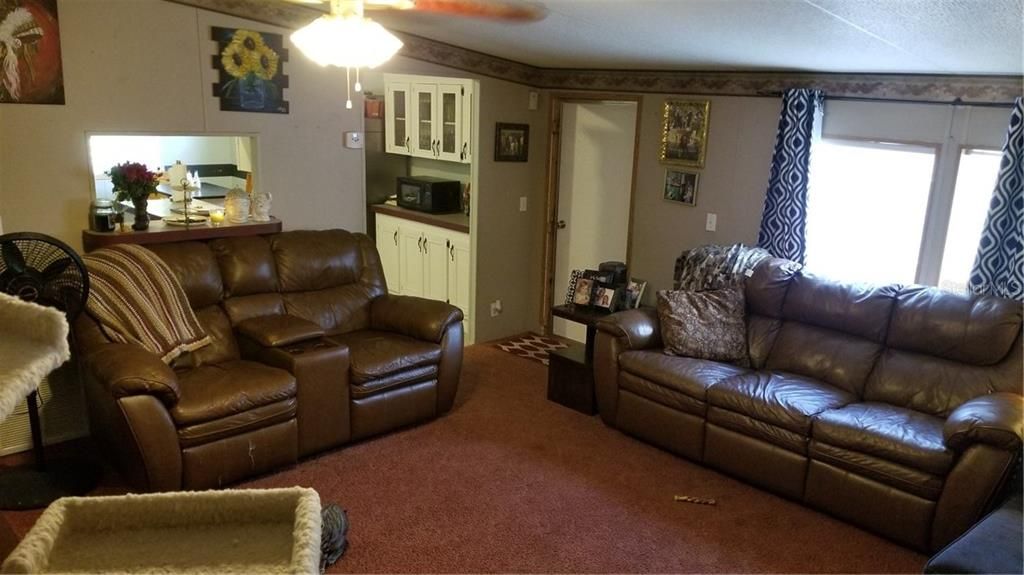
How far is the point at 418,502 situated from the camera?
3211 mm

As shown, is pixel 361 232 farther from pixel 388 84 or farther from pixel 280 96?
pixel 388 84

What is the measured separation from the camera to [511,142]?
17.6 ft

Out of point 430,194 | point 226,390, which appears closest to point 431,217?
point 430,194

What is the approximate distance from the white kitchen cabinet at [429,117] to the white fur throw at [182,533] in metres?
4.12

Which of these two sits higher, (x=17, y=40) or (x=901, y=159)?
(x=17, y=40)

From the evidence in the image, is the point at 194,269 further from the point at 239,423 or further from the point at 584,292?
the point at 584,292

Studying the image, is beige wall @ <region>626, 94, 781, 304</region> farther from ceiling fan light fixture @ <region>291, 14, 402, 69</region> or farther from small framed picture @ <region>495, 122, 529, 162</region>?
ceiling fan light fixture @ <region>291, 14, 402, 69</region>

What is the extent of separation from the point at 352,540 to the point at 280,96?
8.55 feet

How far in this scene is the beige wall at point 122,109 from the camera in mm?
3410

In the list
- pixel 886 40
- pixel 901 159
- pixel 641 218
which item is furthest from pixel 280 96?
pixel 901 159

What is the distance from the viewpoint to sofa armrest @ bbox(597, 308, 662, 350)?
3951mm

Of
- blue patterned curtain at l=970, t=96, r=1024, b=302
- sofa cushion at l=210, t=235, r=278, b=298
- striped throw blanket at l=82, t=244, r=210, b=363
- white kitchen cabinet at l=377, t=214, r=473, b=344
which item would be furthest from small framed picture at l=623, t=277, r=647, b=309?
striped throw blanket at l=82, t=244, r=210, b=363

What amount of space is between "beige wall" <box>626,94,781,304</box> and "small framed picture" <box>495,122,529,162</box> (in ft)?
3.00

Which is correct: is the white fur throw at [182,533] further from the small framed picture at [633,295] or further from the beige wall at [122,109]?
the small framed picture at [633,295]
